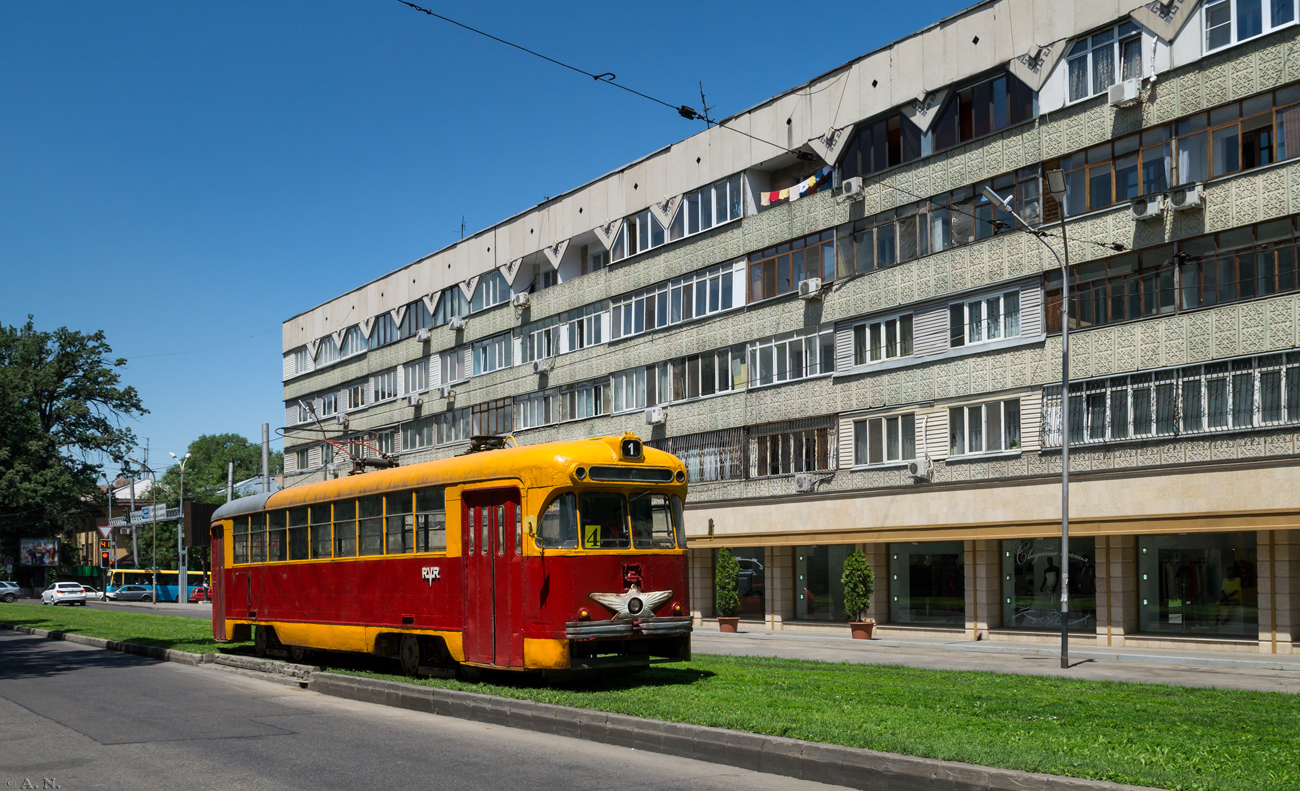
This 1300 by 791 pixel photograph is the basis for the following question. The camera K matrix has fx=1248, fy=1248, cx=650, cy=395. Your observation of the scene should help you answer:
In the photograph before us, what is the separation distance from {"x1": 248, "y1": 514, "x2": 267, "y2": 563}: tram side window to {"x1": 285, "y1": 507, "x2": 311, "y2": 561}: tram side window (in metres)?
1.36

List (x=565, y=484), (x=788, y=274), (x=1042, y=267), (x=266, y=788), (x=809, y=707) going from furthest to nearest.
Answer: (x=788, y=274) < (x=1042, y=267) < (x=565, y=484) < (x=809, y=707) < (x=266, y=788)

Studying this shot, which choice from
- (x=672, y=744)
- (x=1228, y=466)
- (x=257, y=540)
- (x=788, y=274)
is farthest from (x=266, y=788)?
(x=788, y=274)

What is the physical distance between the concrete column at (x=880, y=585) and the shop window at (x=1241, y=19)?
1566 cm

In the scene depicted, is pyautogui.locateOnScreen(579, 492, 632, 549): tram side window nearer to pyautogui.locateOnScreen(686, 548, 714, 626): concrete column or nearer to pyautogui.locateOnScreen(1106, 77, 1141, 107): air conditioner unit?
pyautogui.locateOnScreen(1106, 77, 1141, 107): air conditioner unit

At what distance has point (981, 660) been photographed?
971 inches

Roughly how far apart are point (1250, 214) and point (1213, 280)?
1.56 metres

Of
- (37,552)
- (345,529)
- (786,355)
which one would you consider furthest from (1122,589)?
(37,552)

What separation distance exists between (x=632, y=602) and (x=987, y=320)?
1891 centimetres

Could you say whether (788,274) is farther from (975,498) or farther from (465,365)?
(465,365)

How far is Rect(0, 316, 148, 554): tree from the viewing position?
77.0 metres

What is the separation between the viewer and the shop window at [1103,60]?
28750 millimetres

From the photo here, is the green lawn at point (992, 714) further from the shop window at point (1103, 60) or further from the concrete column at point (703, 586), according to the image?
the concrete column at point (703, 586)

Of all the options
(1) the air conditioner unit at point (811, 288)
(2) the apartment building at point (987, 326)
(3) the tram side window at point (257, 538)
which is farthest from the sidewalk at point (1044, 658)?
(1) the air conditioner unit at point (811, 288)

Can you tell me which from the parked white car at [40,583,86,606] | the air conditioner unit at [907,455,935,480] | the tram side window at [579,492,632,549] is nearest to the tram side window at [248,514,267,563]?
the tram side window at [579,492,632,549]
